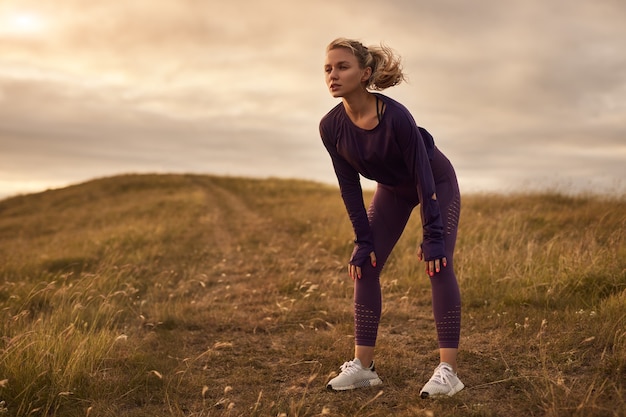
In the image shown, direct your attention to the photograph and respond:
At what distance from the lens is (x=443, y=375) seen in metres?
3.69

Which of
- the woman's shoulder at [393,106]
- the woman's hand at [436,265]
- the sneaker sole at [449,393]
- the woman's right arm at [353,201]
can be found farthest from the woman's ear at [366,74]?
the sneaker sole at [449,393]

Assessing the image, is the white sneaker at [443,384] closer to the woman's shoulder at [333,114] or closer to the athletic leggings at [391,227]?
the athletic leggings at [391,227]

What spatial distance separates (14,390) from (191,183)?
3136cm

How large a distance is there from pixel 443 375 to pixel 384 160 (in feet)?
5.12

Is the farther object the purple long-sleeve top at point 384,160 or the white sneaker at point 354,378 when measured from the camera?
the white sneaker at point 354,378

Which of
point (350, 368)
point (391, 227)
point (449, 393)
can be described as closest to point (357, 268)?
point (391, 227)

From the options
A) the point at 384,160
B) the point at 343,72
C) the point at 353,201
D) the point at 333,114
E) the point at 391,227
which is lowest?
the point at 391,227

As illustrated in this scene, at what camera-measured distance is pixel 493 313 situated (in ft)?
18.9

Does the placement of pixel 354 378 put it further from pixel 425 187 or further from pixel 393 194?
pixel 425 187

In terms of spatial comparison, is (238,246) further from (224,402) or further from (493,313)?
(224,402)

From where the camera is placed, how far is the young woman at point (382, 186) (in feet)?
11.8

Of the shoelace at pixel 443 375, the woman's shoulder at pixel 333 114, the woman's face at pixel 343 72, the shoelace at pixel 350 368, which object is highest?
the woman's face at pixel 343 72

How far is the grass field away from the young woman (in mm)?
325

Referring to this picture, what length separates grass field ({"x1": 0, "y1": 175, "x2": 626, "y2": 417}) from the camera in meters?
3.77
